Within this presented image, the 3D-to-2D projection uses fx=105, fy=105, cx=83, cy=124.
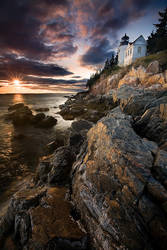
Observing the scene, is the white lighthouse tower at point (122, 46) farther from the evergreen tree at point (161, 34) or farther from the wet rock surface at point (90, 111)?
the wet rock surface at point (90, 111)

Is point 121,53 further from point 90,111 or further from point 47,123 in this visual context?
point 47,123

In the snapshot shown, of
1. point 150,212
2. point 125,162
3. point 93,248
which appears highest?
point 125,162

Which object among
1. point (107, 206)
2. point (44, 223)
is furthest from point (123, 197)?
point (44, 223)

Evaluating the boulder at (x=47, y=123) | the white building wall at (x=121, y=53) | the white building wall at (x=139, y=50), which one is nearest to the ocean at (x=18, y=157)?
the boulder at (x=47, y=123)

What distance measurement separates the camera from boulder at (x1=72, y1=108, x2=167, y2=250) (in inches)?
153

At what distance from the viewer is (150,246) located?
3678 millimetres

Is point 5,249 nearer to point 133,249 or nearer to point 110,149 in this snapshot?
point 133,249

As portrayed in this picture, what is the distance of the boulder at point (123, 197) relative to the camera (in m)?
3.88

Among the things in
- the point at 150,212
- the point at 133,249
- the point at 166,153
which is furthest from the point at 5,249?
the point at 166,153

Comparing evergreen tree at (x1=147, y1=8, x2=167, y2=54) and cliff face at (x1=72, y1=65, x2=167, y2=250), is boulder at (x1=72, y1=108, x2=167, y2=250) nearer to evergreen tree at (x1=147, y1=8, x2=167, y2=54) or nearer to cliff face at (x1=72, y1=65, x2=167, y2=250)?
cliff face at (x1=72, y1=65, x2=167, y2=250)

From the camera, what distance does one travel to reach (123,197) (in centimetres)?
451

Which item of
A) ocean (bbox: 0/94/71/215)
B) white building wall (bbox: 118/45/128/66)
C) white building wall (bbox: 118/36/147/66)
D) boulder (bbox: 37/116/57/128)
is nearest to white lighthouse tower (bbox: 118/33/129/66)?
white building wall (bbox: 118/45/128/66)

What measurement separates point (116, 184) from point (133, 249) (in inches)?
78.9

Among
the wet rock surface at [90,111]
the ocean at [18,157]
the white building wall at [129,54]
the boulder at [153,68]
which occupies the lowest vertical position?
the ocean at [18,157]
